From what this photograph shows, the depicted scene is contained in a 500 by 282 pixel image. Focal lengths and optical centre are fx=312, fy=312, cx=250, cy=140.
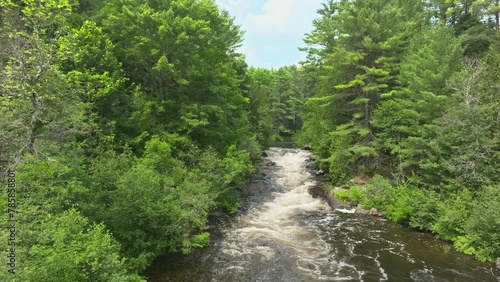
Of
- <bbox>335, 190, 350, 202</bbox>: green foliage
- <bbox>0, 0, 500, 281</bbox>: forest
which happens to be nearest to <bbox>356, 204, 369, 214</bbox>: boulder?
<bbox>0, 0, 500, 281</bbox>: forest

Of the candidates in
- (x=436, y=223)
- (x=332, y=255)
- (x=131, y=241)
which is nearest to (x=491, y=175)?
(x=436, y=223)

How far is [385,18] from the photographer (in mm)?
22750

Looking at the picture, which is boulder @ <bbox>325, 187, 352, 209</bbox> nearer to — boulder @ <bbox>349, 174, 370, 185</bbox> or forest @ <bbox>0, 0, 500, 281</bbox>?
forest @ <bbox>0, 0, 500, 281</bbox>

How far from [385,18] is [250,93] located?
57.0 ft

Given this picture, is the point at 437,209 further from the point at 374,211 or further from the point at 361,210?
the point at 361,210

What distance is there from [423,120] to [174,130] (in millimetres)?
15207

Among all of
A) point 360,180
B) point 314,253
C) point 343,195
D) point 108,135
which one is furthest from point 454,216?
point 108,135

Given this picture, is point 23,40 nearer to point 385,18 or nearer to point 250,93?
point 385,18

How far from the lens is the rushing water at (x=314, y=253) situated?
11375 millimetres

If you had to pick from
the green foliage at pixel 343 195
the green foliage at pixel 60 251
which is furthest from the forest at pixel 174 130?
the green foliage at pixel 343 195

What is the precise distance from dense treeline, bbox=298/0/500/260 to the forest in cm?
10

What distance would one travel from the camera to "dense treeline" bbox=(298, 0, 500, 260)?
576 inches

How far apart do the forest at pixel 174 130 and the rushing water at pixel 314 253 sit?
0.86 meters

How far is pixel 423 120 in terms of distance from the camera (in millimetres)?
19453
